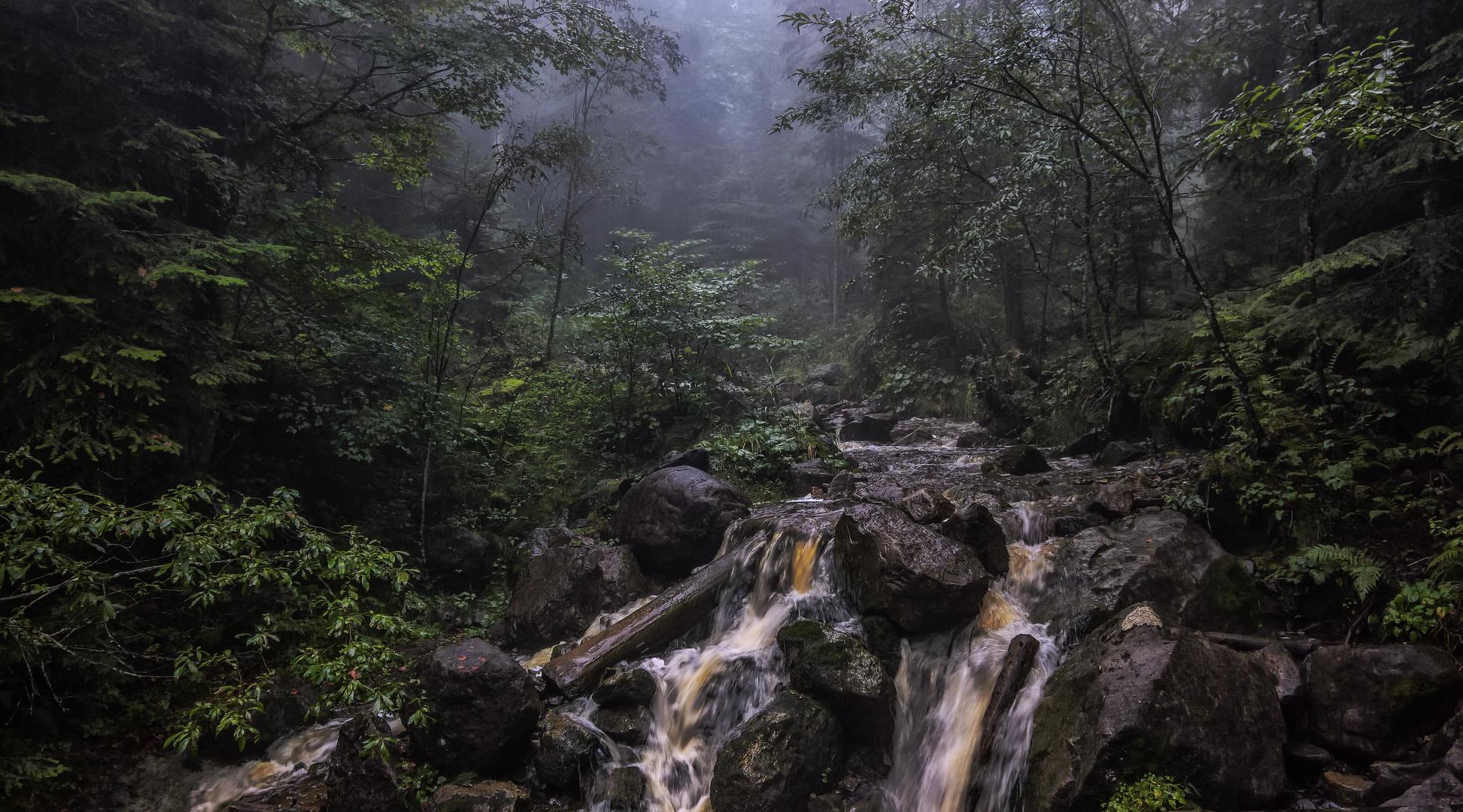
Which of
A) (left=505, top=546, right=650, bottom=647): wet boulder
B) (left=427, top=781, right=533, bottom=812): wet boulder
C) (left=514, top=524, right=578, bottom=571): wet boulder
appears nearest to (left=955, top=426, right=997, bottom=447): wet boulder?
(left=505, top=546, right=650, bottom=647): wet boulder

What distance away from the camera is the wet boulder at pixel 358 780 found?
4.07 metres

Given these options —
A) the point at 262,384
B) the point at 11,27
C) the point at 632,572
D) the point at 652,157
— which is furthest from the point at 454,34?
the point at 652,157

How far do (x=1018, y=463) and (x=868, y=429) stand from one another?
6.83m

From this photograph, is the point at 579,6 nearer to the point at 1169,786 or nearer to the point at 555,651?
the point at 555,651

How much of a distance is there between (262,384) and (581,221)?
3174cm

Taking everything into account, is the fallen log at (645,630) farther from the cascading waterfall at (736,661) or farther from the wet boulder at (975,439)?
the wet boulder at (975,439)

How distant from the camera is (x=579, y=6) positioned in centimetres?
959

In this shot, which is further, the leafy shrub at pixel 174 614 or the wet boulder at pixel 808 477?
the wet boulder at pixel 808 477

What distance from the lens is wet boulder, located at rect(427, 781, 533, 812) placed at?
422 centimetres

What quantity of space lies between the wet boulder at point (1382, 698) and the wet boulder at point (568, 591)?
626 cm

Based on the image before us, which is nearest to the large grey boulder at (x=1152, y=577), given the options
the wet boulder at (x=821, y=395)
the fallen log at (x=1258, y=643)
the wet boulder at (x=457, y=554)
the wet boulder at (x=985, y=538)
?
the fallen log at (x=1258, y=643)

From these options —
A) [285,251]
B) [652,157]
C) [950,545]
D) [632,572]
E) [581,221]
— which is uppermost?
[652,157]

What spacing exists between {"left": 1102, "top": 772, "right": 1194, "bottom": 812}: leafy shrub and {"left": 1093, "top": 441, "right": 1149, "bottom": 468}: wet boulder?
21.2ft

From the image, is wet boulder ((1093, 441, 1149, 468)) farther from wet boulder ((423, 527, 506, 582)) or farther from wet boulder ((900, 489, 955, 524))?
wet boulder ((423, 527, 506, 582))
